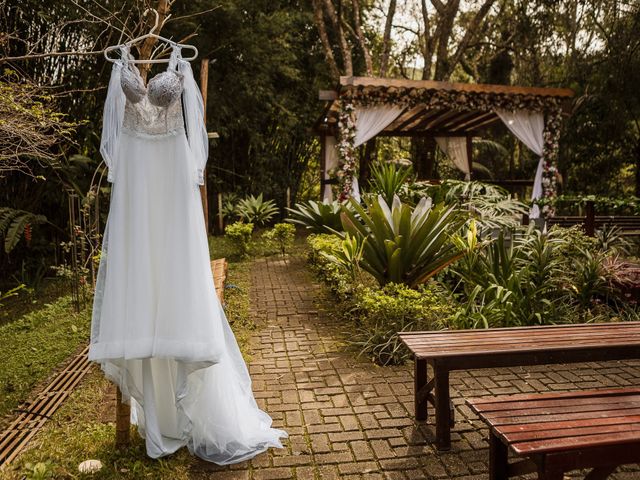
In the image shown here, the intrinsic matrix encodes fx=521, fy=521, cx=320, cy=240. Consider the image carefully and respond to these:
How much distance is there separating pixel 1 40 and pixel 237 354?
3.03 meters

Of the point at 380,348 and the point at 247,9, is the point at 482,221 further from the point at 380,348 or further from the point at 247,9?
the point at 247,9

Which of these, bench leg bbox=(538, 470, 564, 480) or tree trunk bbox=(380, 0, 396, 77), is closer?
bench leg bbox=(538, 470, 564, 480)

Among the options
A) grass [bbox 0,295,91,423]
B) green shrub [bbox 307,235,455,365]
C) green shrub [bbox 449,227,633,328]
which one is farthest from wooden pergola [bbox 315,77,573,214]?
grass [bbox 0,295,91,423]

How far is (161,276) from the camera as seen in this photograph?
8.18 feet

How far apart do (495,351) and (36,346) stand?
393cm

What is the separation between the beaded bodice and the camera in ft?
7.91

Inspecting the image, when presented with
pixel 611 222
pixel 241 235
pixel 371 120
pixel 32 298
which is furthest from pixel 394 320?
pixel 371 120

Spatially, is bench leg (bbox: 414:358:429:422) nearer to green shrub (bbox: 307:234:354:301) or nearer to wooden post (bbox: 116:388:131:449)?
wooden post (bbox: 116:388:131:449)

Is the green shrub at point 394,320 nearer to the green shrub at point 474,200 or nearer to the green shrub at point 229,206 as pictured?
the green shrub at point 474,200

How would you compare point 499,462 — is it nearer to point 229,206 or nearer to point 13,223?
point 13,223

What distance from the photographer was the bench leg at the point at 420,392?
2.98 m

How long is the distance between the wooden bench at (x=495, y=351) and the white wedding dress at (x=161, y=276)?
971mm

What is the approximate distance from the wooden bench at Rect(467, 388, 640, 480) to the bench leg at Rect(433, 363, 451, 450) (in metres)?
0.48

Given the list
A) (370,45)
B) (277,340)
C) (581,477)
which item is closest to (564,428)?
(581,477)
